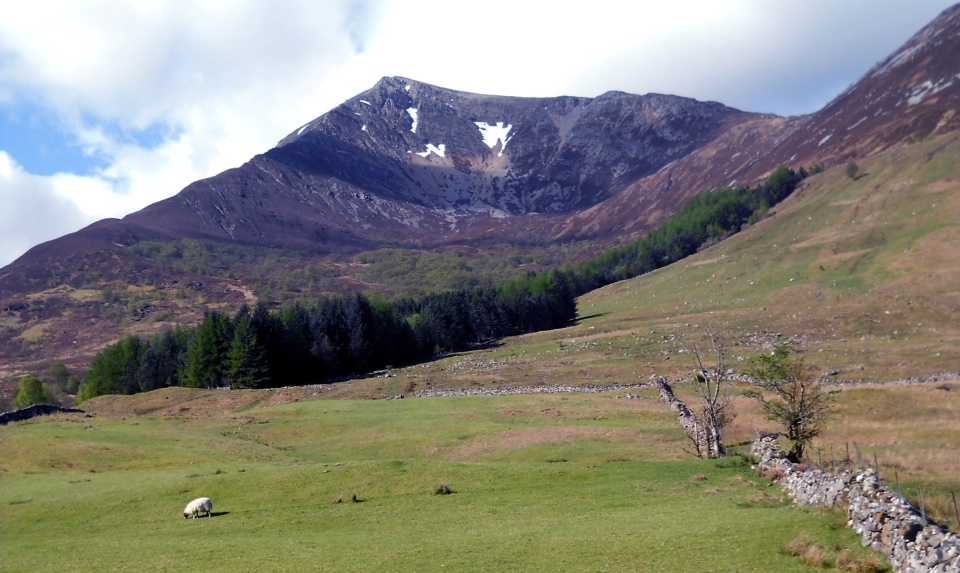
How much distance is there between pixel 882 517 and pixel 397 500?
63.4 ft

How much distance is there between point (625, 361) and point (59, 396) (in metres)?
120

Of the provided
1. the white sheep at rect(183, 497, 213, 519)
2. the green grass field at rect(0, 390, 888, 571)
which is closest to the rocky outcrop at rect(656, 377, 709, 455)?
the green grass field at rect(0, 390, 888, 571)

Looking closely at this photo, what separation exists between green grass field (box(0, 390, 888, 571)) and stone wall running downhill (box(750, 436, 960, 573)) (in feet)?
2.32

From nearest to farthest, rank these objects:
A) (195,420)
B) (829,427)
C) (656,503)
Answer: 1. (656,503)
2. (829,427)
3. (195,420)

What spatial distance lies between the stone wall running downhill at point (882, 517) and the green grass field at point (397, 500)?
0.71 m

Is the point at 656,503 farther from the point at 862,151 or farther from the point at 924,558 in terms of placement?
the point at 862,151

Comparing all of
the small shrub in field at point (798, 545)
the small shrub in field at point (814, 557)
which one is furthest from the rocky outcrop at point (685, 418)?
the small shrub in field at point (814, 557)

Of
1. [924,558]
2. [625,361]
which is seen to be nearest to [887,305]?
[625,361]

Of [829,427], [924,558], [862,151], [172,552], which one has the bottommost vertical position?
[829,427]

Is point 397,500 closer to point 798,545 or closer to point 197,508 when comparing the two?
point 197,508

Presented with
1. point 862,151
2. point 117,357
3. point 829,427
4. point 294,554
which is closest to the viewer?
point 294,554

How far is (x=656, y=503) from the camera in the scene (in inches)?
1086

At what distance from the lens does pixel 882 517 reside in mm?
19562

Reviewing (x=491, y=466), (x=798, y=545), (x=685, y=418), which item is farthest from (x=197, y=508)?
(x=685, y=418)
